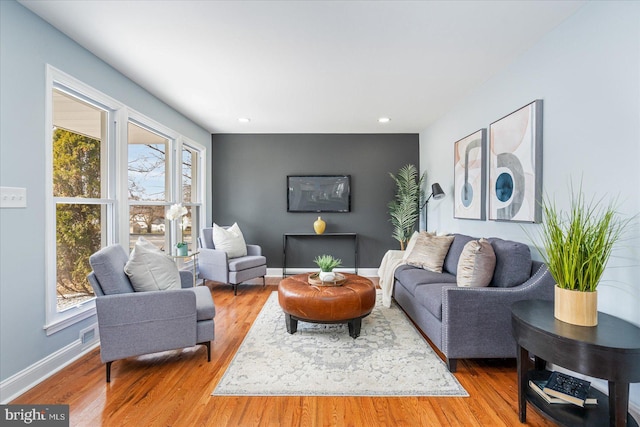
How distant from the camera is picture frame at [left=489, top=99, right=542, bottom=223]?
242 centimetres

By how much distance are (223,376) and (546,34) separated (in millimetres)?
3533

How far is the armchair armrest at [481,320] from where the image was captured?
7.15ft

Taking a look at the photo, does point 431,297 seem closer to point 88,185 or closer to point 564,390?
point 564,390

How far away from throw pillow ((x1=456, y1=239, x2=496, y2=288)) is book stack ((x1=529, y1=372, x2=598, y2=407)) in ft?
2.55

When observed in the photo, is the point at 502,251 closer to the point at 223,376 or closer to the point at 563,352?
the point at 563,352

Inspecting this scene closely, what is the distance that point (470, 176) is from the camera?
137 inches

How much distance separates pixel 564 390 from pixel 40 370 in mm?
3318

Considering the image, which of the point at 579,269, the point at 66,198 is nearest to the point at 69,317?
the point at 66,198

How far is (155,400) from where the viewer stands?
75.1 inches

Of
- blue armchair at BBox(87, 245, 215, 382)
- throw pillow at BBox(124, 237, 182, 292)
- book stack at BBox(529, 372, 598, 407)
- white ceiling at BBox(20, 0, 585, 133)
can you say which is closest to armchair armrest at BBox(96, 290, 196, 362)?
blue armchair at BBox(87, 245, 215, 382)

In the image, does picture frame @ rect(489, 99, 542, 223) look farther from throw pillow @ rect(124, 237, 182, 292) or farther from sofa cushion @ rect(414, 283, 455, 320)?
throw pillow @ rect(124, 237, 182, 292)

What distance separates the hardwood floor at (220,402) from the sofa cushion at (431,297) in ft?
1.49

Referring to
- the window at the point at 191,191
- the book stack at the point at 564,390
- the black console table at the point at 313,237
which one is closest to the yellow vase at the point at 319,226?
the black console table at the point at 313,237

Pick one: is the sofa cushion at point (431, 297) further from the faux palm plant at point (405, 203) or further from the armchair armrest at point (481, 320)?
the faux palm plant at point (405, 203)
